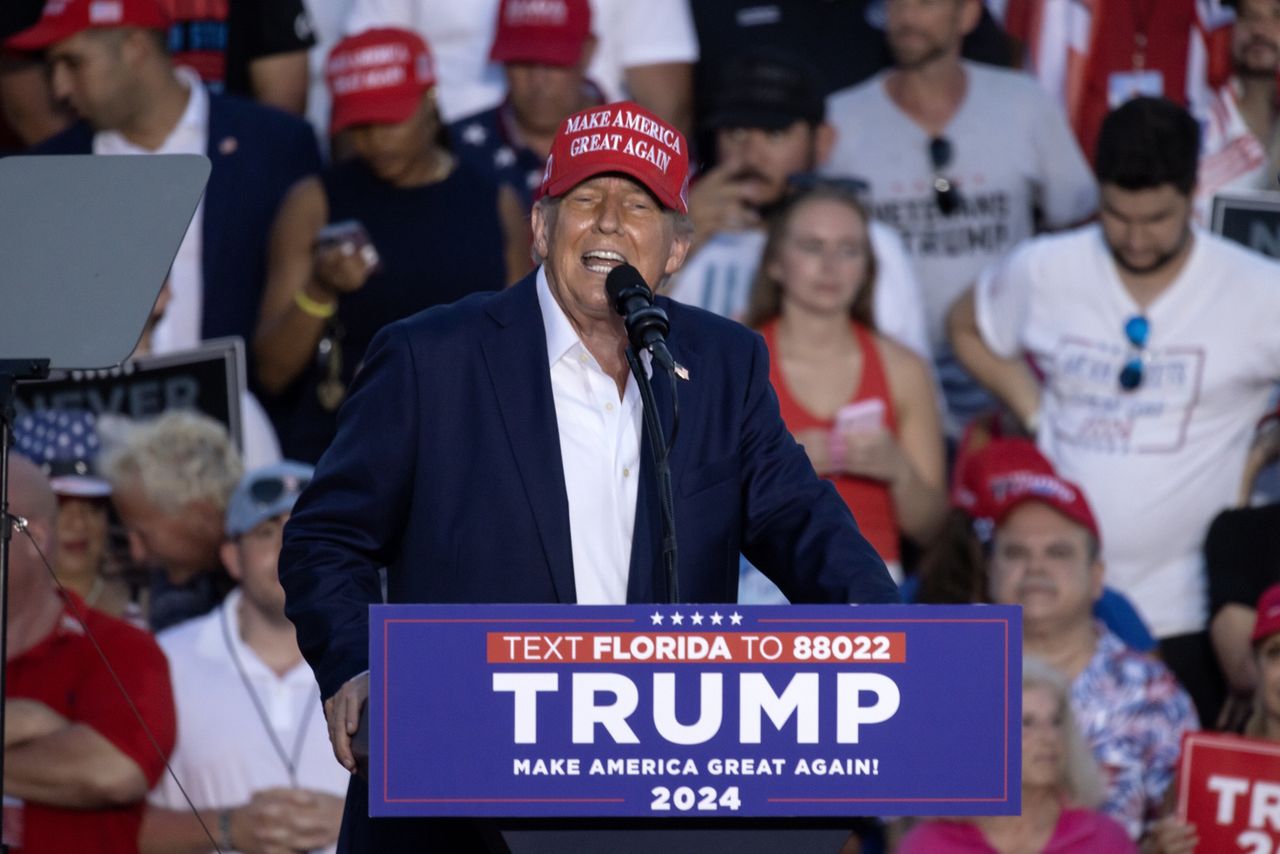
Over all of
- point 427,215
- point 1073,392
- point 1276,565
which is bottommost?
point 1276,565

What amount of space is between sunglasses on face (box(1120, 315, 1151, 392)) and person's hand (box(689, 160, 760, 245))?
3.86ft

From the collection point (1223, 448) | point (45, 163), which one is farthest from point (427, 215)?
point (45, 163)

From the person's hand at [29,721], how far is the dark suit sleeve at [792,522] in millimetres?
2595

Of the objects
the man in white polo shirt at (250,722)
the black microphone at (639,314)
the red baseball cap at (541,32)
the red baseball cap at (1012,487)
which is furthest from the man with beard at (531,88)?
the black microphone at (639,314)

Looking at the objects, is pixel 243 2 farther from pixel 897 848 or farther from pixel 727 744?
pixel 727 744

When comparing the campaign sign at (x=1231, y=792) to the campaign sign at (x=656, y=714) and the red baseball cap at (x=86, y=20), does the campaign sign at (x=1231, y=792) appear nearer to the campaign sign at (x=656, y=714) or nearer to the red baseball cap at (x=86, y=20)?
the campaign sign at (x=656, y=714)

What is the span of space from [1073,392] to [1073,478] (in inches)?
9.9

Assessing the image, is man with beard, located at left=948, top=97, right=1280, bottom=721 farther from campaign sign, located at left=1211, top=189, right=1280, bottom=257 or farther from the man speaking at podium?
the man speaking at podium

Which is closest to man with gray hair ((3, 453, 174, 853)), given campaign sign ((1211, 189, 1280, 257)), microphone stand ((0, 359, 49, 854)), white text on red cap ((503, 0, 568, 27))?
microphone stand ((0, 359, 49, 854))

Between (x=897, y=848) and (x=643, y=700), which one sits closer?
(x=643, y=700)

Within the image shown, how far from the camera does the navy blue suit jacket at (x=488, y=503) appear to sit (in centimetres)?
304

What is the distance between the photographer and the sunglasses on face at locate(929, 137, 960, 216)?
22.3 feet

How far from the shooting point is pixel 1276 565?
5988 millimetres

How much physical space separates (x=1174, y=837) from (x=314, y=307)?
2901mm
